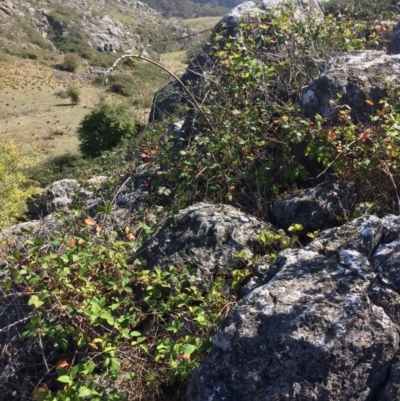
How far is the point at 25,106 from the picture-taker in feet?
85.0

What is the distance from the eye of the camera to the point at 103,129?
15.8 metres

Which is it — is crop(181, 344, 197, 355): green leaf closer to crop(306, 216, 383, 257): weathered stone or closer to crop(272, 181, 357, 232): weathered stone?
crop(306, 216, 383, 257): weathered stone

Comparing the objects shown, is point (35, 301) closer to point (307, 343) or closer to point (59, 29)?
point (307, 343)

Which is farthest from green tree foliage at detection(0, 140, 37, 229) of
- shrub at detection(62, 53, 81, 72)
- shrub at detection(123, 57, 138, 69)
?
shrub at detection(62, 53, 81, 72)

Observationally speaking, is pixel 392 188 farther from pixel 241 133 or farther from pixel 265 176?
pixel 241 133

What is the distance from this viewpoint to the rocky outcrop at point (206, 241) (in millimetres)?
2945

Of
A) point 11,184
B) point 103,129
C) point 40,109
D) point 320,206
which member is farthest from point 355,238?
point 40,109

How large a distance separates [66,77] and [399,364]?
130ft

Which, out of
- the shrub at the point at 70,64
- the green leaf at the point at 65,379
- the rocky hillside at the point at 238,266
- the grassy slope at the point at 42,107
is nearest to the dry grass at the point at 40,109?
the grassy slope at the point at 42,107

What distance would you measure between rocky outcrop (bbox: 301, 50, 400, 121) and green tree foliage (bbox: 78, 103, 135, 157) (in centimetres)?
1171

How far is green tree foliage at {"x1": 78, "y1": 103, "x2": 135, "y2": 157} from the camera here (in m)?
15.4

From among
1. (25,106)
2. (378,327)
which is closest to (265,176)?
(378,327)

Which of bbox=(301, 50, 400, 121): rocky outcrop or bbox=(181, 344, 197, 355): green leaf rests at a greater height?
bbox=(301, 50, 400, 121): rocky outcrop

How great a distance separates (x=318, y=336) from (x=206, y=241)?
1.32 meters
